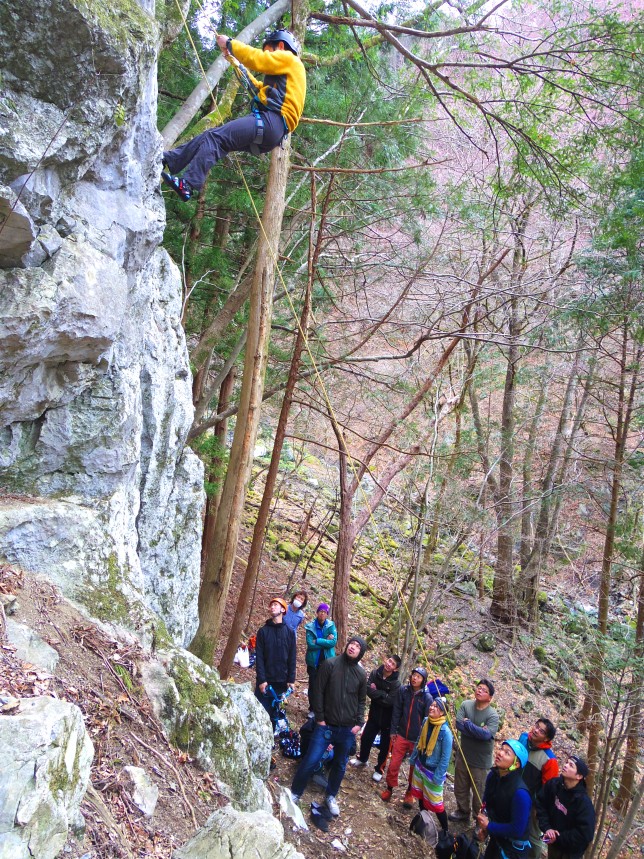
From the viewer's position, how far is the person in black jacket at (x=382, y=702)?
6070 mm

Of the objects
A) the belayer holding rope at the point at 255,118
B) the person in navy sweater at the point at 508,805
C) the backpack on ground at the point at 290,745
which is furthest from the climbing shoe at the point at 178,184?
the backpack on ground at the point at 290,745

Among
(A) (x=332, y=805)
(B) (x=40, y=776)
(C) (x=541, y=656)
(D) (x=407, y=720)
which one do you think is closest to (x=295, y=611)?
(D) (x=407, y=720)

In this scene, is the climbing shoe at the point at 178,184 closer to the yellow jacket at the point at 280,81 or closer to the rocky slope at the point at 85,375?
the rocky slope at the point at 85,375

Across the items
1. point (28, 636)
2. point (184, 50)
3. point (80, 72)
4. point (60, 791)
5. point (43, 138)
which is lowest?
point (60, 791)

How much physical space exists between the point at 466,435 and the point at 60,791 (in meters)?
10.5

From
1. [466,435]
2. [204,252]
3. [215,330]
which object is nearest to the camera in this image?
[215,330]

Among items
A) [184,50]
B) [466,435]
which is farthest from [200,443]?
[466,435]

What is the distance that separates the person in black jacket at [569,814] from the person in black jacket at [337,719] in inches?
66.2

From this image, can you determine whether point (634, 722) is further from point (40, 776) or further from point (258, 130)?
point (258, 130)

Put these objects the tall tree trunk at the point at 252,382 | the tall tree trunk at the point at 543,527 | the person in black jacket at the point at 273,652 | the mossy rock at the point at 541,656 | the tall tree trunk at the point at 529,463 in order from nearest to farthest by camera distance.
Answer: the tall tree trunk at the point at 252,382, the person in black jacket at the point at 273,652, the tall tree trunk at the point at 543,527, the tall tree trunk at the point at 529,463, the mossy rock at the point at 541,656

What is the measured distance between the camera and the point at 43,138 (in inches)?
114

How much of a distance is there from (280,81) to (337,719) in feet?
17.9

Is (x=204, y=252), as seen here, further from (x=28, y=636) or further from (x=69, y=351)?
(x=28, y=636)

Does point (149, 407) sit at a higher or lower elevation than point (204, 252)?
lower
